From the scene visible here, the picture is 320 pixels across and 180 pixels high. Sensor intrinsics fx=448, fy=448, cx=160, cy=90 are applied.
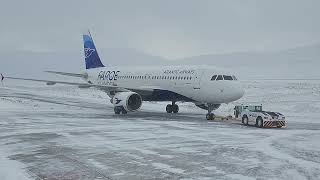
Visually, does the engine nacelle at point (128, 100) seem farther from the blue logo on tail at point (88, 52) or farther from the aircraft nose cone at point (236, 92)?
the blue logo on tail at point (88, 52)

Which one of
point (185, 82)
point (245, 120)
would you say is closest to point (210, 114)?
point (185, 82)

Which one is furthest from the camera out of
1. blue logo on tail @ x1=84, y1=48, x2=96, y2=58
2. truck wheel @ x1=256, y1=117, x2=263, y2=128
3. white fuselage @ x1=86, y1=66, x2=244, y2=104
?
blue logo on tail @ x1=84, y1=48, x2=96, y2=58

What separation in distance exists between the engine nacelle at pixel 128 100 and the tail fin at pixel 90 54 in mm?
15155

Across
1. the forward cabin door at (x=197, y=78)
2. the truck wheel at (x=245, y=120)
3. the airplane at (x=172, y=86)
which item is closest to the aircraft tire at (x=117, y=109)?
the airplane at (x=172, y=86)

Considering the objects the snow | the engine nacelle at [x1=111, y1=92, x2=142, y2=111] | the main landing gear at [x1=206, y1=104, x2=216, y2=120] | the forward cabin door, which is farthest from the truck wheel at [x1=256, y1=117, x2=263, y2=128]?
the snow

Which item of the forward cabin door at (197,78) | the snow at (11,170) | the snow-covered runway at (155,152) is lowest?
the snow at (11,170)

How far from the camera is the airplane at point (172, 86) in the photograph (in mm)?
32250

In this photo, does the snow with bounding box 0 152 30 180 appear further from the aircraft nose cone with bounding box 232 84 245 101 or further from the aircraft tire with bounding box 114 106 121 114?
the aircraft tire with bounding box 114 106 121 114

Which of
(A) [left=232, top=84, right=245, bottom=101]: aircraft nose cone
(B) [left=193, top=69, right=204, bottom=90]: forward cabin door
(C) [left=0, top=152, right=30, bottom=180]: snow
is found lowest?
(C) [left=0, top=152, right=30, bottom=180]: snow

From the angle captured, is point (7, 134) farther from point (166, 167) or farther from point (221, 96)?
point (221, 96)

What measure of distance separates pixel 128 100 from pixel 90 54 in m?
17.1

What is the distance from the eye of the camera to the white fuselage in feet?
105

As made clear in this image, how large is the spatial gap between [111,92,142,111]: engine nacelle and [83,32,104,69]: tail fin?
15.2 metres

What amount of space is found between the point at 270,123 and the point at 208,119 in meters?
6.23
